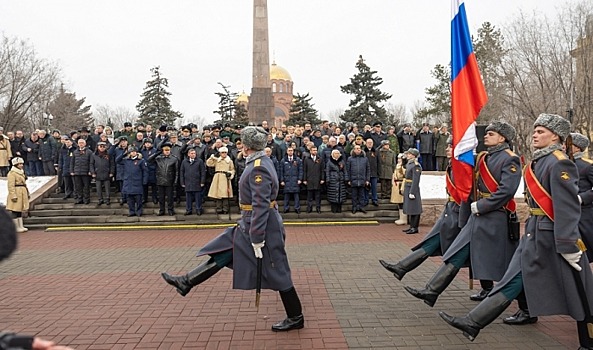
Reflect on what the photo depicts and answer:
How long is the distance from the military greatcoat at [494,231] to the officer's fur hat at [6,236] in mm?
4309

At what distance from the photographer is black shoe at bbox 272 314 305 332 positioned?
4.80 m

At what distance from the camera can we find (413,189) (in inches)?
436

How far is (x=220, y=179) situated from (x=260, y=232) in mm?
8209

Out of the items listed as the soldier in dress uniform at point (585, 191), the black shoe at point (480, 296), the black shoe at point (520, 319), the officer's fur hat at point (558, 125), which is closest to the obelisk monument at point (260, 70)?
the soldier in dress uniform at point (585, 191)

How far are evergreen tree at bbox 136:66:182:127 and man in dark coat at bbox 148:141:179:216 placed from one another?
2482 centimetres

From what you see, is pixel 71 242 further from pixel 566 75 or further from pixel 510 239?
pixel 566 75

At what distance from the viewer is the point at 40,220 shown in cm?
1289

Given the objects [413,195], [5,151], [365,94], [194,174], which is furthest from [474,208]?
[365,94]

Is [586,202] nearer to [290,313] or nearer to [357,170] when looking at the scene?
[290,313]

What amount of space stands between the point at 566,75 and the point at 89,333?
29.5m

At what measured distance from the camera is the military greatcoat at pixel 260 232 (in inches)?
181

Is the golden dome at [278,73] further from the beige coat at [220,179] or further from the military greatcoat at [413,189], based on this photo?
the military greatcoat at [413,189]

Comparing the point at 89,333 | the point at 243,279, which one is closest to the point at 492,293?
the point at 243,279

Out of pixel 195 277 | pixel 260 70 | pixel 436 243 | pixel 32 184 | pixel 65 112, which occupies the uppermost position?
pixel 65 112
